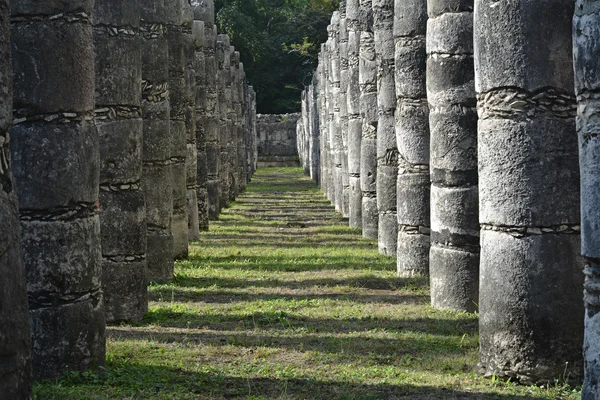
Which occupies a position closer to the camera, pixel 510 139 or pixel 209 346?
pixel 510 139

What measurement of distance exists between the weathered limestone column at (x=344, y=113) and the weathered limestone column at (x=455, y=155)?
12814 millimetres

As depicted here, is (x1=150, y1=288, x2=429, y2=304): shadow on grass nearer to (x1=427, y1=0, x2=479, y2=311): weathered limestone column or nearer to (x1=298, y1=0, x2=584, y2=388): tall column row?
(x1=298, y1=0, x2=584, y2=388): tall column row

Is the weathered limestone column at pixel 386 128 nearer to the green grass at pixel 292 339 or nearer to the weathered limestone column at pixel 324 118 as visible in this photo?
the green grass at pixel 292 339

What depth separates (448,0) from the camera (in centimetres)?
1089

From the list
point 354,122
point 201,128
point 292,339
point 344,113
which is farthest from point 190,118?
point 344,113

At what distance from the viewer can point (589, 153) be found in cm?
490

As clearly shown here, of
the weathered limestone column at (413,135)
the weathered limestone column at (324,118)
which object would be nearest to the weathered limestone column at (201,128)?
the weathered limestone column at (413,135)

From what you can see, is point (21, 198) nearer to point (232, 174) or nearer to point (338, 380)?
point (338, 380)

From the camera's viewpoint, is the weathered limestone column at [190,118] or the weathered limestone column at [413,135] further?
the weathered limestone column at [190,118]

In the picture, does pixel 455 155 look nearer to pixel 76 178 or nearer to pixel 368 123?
pixel 76 178

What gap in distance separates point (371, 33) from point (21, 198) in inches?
490

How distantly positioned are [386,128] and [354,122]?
5.91 metres

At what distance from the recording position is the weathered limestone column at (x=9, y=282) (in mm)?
4492

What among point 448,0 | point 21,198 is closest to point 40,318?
point 21,198
